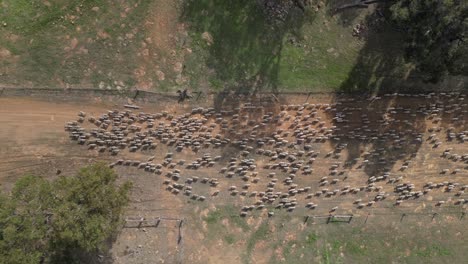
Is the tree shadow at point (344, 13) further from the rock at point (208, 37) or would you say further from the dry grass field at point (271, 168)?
the rock at point (208, 37)

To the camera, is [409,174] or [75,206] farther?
[409,174]

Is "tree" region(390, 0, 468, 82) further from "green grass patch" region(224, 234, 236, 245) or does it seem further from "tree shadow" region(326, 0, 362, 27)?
"green grass patch" region(224, 234, 236, 245)

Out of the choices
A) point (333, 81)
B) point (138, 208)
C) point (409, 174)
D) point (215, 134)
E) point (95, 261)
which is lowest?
point (95, 261)

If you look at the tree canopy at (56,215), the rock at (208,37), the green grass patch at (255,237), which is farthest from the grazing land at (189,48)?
the green grass patch at (255,237)

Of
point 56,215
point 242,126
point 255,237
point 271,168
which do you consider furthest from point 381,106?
point 56,215

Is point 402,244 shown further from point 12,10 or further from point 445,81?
point 12,10

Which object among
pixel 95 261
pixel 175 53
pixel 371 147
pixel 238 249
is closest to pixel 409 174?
pixel 371 147
